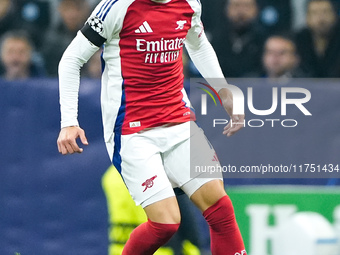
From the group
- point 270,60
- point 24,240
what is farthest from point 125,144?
point 270,60

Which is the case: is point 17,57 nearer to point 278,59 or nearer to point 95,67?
point 95,67

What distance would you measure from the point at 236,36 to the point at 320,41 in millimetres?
802

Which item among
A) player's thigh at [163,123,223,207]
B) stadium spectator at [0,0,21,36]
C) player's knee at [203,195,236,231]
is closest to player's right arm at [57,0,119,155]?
player's thigh at [163,123,223,207]

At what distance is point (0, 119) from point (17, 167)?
343 millimetres

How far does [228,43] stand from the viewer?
629cm

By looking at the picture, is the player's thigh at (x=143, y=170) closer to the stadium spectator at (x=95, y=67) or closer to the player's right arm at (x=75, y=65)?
the player's right arm at (x=75, y=65)

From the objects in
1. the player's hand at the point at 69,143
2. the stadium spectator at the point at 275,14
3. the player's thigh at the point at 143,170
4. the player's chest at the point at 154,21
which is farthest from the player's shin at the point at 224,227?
the stadium spectator at the point at 275,14

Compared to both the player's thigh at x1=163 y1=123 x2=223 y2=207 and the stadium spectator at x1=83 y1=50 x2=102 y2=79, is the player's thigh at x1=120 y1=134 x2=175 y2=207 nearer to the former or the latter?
the player's thigh at x1=163 y1=123 x2=223 y2=207

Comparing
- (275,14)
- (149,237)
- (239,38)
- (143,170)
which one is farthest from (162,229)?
(275,14)

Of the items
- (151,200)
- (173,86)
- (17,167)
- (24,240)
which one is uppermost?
(173,86)

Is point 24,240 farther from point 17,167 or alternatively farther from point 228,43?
point 228,43

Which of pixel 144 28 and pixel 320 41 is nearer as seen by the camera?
pixel 144 28

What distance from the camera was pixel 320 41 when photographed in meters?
6.55

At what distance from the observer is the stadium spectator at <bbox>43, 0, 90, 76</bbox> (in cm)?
625
